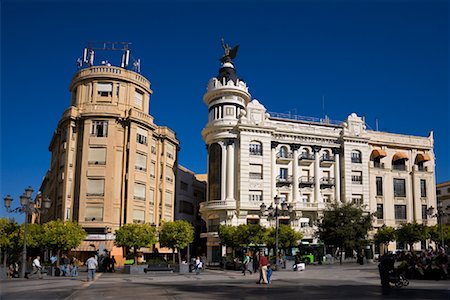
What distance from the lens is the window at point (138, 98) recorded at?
51.8 metres

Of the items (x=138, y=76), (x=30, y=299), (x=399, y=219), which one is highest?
(x=138, y=76)

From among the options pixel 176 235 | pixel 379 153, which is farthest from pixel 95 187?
pixel 379 153

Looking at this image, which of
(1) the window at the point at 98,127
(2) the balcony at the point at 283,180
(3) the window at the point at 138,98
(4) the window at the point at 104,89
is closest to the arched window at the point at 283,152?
(2) the balcony at the point at 283,180

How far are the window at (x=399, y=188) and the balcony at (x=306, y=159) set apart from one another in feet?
40.9

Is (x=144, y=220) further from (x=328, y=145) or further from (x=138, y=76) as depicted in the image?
(x=328, y=145)

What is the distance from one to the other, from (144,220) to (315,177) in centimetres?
2063

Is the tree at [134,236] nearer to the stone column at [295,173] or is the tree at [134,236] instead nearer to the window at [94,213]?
the window at [94,213]

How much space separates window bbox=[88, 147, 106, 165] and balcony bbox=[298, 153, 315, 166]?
2253cm

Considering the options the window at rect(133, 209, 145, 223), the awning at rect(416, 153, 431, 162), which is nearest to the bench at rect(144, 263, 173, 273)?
the window at rect(133, 209, 145, 223)

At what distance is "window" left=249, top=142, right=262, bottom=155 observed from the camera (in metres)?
54.3

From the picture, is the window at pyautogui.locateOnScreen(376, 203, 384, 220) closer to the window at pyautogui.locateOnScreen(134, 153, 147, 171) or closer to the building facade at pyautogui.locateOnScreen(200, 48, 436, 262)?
the building facade at pyautogui.locateOnScreen(200, 48, 436, 262)

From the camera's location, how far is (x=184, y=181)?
209 feet

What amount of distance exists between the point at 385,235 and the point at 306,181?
34.5 feet

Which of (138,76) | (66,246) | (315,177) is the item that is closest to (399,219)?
(315,177)
